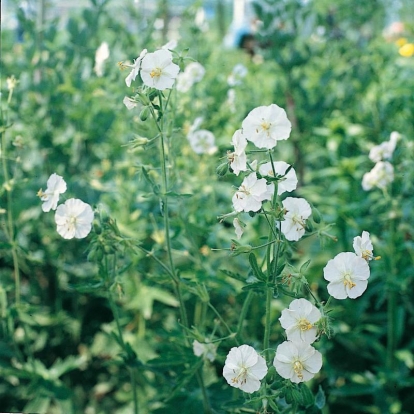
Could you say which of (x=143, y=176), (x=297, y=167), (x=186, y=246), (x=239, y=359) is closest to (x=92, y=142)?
(x=186, y=246)

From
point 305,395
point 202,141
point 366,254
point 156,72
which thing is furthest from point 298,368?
point 202,141

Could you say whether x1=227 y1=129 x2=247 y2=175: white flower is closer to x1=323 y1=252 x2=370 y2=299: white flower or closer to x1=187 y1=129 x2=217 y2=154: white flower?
x1=323 y1=252 x2=370 y2=299: white flower

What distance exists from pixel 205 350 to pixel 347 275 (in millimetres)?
410

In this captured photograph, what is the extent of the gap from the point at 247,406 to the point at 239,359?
0.34m

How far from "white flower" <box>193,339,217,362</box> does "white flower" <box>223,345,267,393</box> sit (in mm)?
251

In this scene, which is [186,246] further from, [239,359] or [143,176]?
[239,359]

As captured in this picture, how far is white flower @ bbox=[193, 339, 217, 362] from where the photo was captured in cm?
135

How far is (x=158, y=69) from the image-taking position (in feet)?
3.83

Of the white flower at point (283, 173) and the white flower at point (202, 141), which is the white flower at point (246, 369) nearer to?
the white flower at point (283, 173)

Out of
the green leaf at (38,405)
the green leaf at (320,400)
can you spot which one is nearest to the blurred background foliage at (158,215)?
the green leaf at (38,405)

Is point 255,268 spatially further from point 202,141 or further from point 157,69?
point 202,141

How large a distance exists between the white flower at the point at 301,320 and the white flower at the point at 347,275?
5cm

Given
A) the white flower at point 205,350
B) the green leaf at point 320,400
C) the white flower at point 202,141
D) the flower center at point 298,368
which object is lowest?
the green leaf at point 320,400

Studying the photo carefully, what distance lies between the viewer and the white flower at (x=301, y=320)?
42.2 inches
